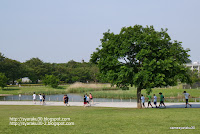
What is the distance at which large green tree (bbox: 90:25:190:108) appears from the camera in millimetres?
24203

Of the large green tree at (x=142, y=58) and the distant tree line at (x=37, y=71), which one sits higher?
the distant tree line at (x=37, y=71)

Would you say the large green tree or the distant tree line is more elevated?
the distant tree line

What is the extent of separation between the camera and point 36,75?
4382 inches

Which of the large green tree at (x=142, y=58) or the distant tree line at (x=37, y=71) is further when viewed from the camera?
the distant tree line at (x=37, y=71)

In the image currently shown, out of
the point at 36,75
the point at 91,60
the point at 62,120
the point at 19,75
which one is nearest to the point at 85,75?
the point at 36,75

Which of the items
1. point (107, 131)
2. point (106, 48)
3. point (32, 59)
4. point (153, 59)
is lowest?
point (107, 131)

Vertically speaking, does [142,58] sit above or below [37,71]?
below

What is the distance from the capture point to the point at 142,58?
85.0 feet

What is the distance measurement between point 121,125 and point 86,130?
93.7 inches

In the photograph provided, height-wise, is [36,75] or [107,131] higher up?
[36,75]

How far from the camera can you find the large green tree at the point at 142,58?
2420cm

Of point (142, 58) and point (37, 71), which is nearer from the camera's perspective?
point (142, 58)

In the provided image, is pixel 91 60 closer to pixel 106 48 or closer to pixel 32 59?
pixel 106 48

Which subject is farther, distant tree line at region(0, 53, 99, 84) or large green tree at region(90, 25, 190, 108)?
distant tree line at region(0, 53, 99, 84)
